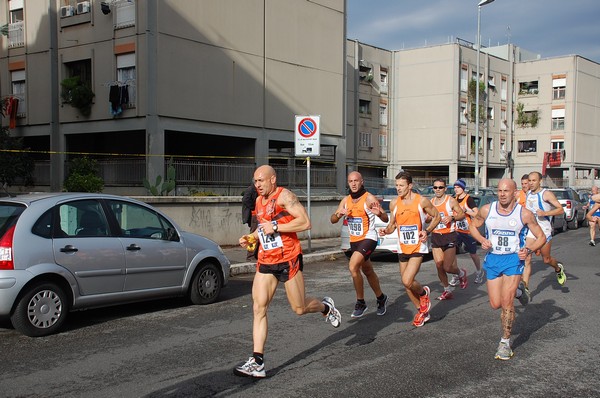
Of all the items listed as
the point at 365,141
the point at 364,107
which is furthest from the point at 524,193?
the point at 364,107

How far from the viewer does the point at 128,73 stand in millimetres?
21625

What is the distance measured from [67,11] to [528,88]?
146ft

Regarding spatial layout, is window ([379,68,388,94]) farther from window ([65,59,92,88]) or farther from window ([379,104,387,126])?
window ([65,59,92,88])

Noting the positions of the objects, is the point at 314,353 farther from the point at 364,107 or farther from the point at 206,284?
the point at 364,107

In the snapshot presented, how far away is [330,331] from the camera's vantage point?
7.10 m

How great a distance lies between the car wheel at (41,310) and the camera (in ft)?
21.6

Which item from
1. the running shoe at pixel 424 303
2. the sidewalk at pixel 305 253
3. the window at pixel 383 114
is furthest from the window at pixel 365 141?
the running shoe at pixel 424 303

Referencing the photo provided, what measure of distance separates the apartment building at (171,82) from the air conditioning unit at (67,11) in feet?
0.19

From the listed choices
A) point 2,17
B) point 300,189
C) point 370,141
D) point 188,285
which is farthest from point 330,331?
point 370,141

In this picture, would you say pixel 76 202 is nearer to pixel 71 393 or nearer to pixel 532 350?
pixel 71 393

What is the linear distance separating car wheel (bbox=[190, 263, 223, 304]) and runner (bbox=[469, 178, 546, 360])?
13.7ft

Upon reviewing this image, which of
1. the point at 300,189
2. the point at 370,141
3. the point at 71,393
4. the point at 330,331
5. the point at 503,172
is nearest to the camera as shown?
the point at 71,393

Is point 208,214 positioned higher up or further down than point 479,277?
higher up

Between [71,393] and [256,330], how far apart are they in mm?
1612
